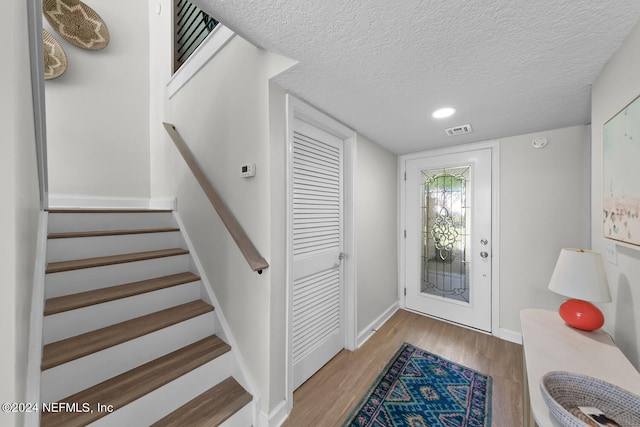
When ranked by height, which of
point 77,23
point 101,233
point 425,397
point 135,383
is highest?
point 77,23

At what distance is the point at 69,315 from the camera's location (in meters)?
1.34

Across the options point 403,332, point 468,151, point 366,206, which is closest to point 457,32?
point 366,206

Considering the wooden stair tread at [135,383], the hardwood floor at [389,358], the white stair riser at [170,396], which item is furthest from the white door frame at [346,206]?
the wooden stair tread at [135,383]

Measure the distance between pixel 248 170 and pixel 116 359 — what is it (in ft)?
4.30

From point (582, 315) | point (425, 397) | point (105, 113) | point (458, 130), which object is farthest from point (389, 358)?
point (105, 113)

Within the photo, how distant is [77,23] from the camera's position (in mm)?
2502

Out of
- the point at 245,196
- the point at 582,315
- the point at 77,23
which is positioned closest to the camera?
the point at 582,315

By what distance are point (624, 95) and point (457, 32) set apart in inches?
31.7

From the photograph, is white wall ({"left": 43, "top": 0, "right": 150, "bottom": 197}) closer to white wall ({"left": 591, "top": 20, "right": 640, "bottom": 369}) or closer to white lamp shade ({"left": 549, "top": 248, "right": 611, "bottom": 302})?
white lamp shade ({"left": 549, "top": 248, "right": 611, "bottom": 302})

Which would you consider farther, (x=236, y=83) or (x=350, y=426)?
(x=236, y=83)

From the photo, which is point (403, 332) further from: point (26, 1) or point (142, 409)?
point (26, 1)

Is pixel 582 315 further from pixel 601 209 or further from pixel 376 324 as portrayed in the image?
pixel 376 324

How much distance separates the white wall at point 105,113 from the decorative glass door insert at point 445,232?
3.61m

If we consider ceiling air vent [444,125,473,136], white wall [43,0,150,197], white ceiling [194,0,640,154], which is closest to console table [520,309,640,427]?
white ceiling [194,0,640,154]
